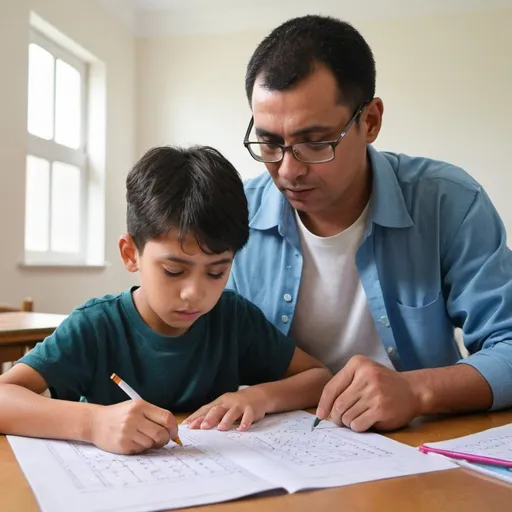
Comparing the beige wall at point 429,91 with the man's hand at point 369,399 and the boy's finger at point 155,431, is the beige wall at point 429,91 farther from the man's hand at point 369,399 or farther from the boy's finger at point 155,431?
the boy's finger at point 155,431

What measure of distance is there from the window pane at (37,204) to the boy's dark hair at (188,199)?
3.14 m

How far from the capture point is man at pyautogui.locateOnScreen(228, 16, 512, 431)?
125 centimetres

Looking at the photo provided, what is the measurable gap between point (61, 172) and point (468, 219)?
11.7 ft

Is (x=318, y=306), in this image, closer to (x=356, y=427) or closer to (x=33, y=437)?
(x=356, y=427)

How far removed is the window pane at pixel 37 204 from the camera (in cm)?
408

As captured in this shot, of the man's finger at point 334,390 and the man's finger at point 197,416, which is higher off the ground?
the man's finger at point 334,390

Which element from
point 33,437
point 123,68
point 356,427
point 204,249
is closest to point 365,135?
point 204,249

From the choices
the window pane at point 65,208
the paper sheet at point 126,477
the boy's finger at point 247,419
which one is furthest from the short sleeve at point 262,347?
the window pane at point 65,208

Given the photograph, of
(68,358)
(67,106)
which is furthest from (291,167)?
(67,106)

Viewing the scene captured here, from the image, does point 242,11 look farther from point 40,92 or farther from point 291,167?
point 291,167

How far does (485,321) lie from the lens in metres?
1.29

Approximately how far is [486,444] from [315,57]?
30.5 inches

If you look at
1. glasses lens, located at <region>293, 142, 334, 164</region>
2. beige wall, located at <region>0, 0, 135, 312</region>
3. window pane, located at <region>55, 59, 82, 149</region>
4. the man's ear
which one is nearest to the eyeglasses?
glasses lens, located at <region>293, 142, 334, 164</region>

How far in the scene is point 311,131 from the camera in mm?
1252
